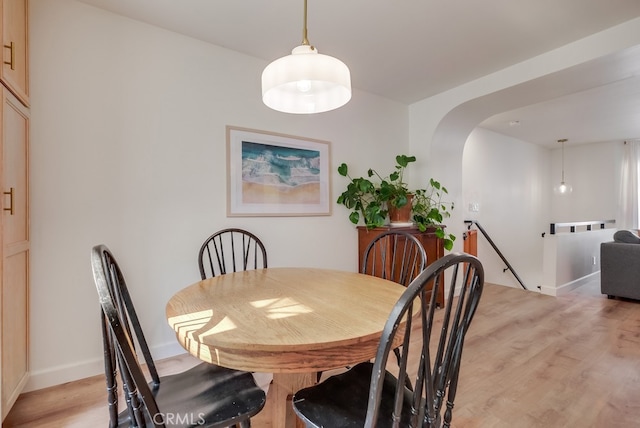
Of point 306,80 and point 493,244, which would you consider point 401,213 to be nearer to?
point 306,80

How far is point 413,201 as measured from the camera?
3418 millimetres

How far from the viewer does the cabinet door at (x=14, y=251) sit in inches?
55.8

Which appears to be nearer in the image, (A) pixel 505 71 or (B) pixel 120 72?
(B) pixel 120 72

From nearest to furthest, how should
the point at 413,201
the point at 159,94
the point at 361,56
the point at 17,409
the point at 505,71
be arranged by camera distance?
the point at 17,409
the point at 159,94
the point at 361,56
the point at 505,71
the point at 413,201

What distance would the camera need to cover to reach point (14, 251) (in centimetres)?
155

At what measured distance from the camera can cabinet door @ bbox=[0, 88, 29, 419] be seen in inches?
55.8

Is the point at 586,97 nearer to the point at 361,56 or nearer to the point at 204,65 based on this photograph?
the point at 361,56

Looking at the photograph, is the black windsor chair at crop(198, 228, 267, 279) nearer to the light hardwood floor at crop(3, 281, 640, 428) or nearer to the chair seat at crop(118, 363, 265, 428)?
the light hardwood floor at crop(3, 281, 640, 428)

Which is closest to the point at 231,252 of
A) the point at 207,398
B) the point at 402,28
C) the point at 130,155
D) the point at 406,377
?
the point at 130,155

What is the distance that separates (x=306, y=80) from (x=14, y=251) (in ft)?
5.51

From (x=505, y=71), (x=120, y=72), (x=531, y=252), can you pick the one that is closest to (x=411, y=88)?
(x=505, y=71)

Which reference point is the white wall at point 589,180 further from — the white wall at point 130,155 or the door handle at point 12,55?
the door handle at point 12,55

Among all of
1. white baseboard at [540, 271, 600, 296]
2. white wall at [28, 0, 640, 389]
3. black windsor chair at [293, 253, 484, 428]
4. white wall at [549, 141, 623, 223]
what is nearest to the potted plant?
white wall at [28, 0, 640, 389]

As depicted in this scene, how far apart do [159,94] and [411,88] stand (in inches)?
94.3
